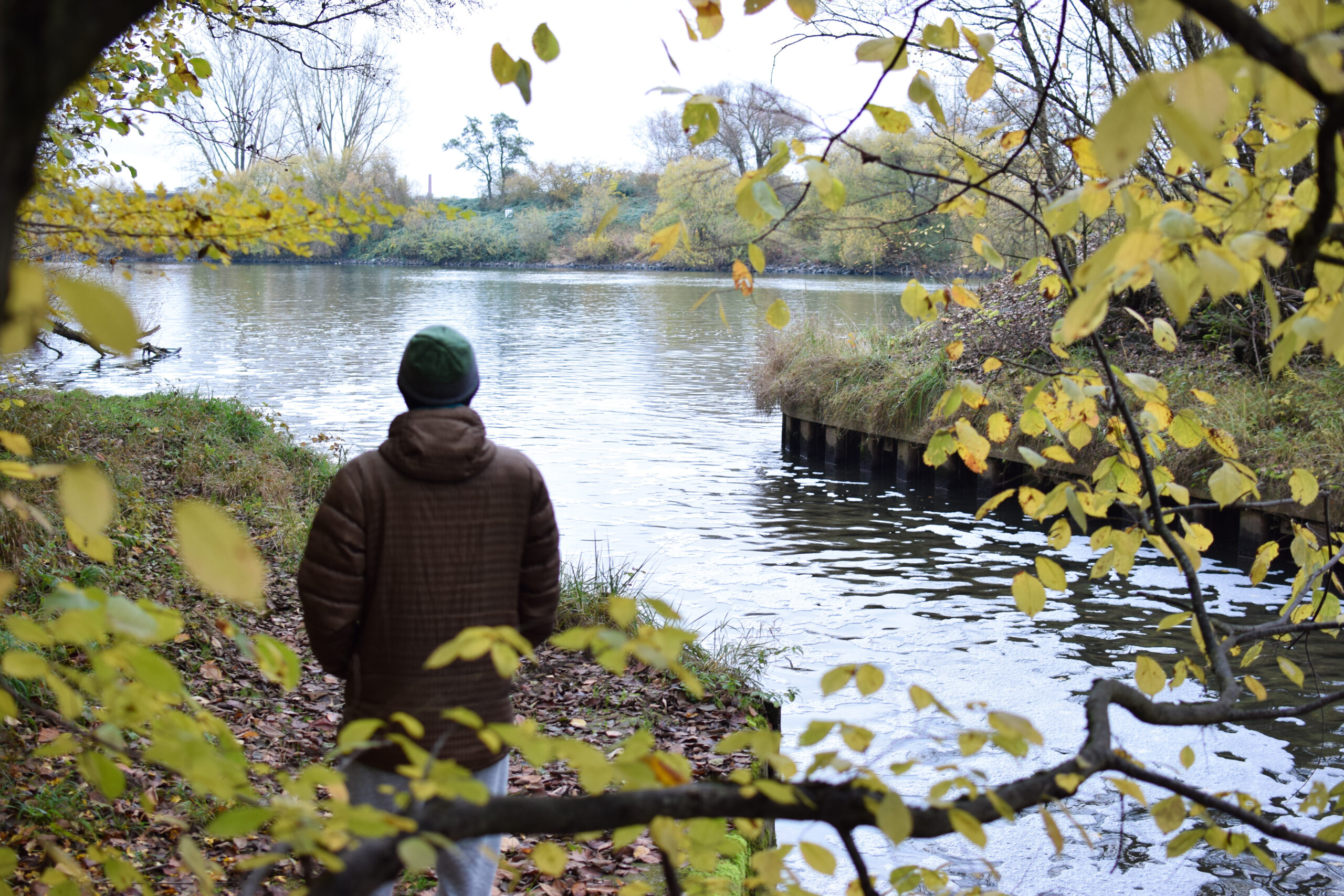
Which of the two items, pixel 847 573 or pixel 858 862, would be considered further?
pixel 847 573

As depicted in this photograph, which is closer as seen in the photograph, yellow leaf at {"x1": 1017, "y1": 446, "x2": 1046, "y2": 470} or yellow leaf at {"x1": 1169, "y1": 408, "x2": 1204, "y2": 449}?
yellow leaf at {"x1": 1017, "y1": 446, "x2": 1046, "y2": 470}

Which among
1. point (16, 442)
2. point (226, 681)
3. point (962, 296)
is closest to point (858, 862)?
point (16, 442)

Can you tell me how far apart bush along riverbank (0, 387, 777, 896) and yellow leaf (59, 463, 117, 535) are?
0.86 ft

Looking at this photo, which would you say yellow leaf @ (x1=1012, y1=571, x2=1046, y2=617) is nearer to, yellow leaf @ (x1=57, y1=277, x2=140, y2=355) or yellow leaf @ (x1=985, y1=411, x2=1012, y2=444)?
yellow leaf @ (x1=985, y1=411, x2=1012, y2=444)

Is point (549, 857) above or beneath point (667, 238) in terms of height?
beneath

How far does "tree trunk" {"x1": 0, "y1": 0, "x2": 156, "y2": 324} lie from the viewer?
0.68 m

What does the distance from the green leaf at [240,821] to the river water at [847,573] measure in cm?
55

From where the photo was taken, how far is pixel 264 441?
11133mm

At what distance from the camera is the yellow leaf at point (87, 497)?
98cm

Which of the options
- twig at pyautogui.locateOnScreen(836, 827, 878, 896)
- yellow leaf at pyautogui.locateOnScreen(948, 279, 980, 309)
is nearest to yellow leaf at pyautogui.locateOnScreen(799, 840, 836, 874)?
twig at pyautogui.locateOnScreen(836, 827, 878, 896)

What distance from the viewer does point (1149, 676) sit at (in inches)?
93.1

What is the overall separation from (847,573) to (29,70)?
9.29 meters

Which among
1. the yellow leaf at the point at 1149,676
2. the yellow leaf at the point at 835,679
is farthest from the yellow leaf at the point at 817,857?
the yellow leaf at the point at 1149,676

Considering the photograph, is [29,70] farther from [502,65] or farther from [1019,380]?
[1019,380]
